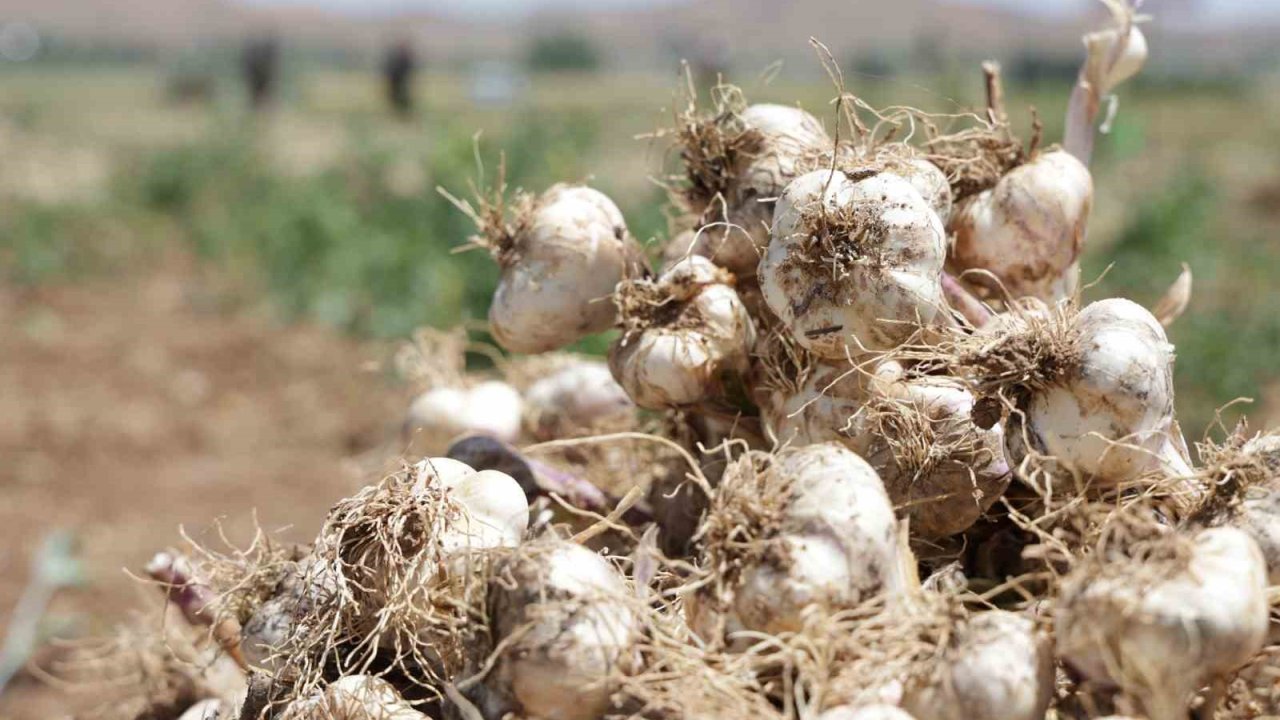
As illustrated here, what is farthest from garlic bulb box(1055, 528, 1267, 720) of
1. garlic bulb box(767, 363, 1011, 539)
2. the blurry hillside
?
the blurry hillside

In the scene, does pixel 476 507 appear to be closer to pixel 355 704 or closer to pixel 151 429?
pixel 355 704

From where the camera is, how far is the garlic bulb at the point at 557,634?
1.10m

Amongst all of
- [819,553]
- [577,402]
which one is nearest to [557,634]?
[819,553]

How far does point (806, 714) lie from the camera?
1018 mm

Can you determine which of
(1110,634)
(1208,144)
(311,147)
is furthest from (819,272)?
(1208,144)

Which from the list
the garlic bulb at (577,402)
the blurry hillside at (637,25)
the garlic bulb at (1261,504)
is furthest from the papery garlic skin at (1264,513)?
the blurry hillside at (637,25)

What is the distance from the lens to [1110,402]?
3.98ft

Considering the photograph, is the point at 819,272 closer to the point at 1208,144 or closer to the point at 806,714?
the point at 806,714

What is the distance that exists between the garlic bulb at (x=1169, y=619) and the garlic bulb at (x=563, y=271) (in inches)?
31.0

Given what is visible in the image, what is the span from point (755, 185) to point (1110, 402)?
529mm

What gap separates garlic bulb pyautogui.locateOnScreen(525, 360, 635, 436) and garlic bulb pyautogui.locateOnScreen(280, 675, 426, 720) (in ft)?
2.98

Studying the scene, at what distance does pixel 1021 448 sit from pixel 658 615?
1.40 ft

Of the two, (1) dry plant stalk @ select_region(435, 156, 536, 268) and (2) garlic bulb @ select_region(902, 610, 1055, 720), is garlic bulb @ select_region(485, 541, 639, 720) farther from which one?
(1) dry plant stalk @ select_region(435, 156, 536, 268)

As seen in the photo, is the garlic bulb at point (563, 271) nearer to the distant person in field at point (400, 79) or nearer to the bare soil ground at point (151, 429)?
the bare soil ground at point (151, 429)
